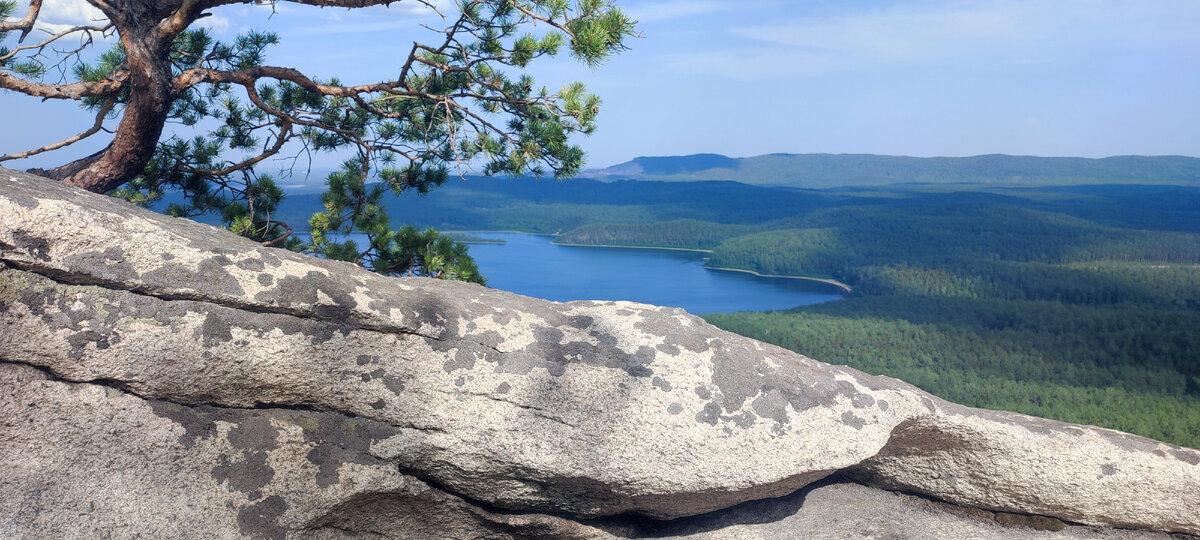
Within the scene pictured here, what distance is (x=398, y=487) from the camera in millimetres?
3721

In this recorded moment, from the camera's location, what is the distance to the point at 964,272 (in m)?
59.1

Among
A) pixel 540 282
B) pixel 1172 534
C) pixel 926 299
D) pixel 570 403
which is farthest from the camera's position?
pixel 926 299

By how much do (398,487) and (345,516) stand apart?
0.30 metres

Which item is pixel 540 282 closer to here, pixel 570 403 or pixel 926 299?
pixel 926 299

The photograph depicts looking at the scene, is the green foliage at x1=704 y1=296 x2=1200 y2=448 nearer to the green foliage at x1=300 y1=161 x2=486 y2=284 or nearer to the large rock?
the large rock

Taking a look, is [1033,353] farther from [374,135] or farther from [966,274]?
[374,135]

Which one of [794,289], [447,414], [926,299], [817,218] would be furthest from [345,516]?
[817,218]

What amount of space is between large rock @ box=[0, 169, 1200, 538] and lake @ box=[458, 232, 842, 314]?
101 ft

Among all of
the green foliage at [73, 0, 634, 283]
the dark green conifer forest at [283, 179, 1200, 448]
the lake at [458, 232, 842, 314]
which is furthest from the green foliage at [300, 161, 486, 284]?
the lake at [458, 232, 842, 314]

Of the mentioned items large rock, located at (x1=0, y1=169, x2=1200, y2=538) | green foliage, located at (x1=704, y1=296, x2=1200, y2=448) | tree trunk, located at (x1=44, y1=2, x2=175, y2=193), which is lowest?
green foliage, located at (x1=704, y1=296, x2=1200, y2=448)

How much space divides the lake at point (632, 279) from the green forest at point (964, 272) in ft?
13.6

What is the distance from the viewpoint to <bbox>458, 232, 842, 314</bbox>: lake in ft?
138

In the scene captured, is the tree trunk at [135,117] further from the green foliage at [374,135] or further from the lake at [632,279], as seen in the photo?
the lake at [632,279]

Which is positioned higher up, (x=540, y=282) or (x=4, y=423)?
(x=4, y=423)
